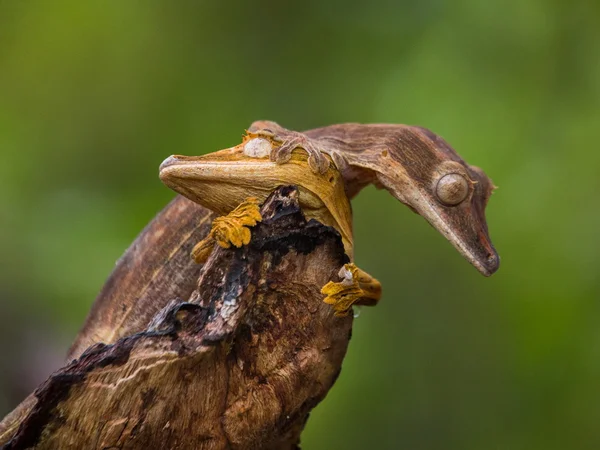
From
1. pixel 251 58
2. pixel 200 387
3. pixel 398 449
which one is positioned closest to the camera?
pixel 200 387

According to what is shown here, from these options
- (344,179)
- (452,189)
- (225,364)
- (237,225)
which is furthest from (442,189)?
(225,364)

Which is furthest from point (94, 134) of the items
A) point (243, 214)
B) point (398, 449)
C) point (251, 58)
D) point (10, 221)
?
point (243, 214)

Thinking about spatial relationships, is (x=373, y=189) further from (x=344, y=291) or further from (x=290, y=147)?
(x=344, y=291)

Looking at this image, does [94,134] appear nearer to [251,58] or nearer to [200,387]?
[251,58]

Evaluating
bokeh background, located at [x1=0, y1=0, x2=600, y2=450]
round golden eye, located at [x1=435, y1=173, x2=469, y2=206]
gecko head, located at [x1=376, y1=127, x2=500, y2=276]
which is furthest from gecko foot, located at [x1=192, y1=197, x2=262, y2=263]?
bokeh background, located at [x1=0, y1=0, x2=600, y2=450]

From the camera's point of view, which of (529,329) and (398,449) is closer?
(529,329)
